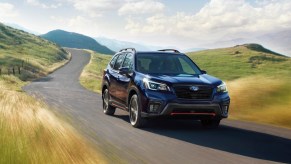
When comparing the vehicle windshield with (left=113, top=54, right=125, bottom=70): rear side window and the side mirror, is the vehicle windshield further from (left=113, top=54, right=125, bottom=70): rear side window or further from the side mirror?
(left=113, top=54, right=125, bottom=70): rear side window

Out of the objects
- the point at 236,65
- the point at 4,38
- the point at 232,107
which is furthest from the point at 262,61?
the point at 232,107

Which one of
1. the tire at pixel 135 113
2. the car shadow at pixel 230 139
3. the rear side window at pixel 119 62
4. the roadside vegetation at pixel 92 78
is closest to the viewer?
the car shadow at pixel 230 139

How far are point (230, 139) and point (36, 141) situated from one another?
4880 millimetres

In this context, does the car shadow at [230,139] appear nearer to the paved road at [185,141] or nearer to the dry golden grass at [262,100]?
the paved road at [185,141]

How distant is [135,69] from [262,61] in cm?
10051

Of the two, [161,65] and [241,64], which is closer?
[161,65]

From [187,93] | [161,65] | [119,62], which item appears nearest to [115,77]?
[119,62]

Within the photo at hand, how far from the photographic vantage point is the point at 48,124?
7707mm

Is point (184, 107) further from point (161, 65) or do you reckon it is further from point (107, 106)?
point (107, 106)

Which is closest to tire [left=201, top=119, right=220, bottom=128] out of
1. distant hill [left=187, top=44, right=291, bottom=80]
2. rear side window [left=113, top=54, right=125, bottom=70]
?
rear side window [left=113, top=54, right=125, bottom=70]

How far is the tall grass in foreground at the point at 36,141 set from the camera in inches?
196

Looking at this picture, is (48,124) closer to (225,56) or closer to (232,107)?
(232,107)

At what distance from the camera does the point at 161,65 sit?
1230 cm

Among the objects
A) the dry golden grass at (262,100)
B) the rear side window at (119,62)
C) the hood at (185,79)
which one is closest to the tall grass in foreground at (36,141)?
the hood at (185,79)
